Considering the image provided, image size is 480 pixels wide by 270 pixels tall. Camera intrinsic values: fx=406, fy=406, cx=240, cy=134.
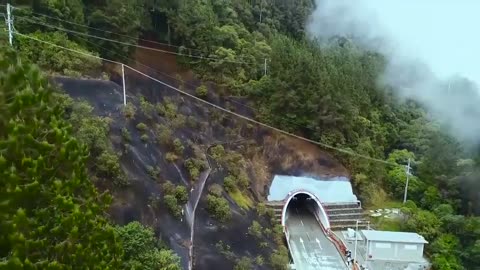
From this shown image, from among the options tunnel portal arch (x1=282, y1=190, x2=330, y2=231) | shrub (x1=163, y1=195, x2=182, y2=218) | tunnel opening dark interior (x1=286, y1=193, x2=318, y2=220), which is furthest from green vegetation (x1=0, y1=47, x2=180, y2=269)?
tunnel opening dark interior (x1=286, y1=193, x2=318, y2=220)

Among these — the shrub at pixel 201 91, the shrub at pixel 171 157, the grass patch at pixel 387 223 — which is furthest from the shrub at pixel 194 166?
the grass patch at pixel 387 223

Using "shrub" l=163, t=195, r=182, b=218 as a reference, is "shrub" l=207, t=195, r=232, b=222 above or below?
below

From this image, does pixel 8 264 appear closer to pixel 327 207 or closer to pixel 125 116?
pixel 125 116

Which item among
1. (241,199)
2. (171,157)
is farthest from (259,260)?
(171,157)

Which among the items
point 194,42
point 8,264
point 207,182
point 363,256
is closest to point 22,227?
point 8,264

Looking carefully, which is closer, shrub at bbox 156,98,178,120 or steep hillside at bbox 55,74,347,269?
steep hillside at bbox 55,74,347,269

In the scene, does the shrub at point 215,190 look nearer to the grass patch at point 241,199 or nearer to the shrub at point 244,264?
the grass patch at point 241,199

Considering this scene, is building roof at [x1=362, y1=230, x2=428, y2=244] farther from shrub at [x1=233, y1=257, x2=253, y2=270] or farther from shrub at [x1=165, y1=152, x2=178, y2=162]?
shrub at [x1=165, y1=152, x2=178, y2=162]
